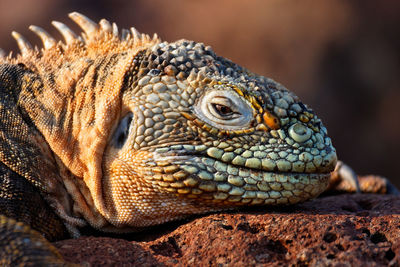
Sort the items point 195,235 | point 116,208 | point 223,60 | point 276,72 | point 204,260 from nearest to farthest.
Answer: point 204,260 < point 195,235 < point 116,208 < point 223,60 < point 276,72

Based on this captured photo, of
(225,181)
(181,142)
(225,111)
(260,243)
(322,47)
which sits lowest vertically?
(260,243)

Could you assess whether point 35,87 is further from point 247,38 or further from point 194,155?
point 247,38

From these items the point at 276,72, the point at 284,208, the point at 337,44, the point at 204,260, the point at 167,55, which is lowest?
the point at 204,260

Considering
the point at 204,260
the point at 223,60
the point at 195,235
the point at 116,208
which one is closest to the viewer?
the point at 204,260

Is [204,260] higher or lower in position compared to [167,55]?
lower

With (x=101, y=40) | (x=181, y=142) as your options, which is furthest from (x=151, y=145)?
(x=101, y=40)

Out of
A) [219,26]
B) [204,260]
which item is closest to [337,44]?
[219,26]

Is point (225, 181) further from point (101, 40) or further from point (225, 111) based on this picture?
point (101, 40)
